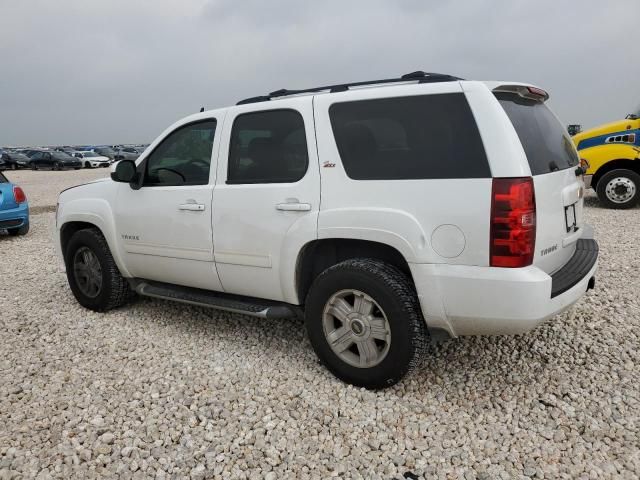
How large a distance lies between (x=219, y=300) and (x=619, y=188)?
8.63m

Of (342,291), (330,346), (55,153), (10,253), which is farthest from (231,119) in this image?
(55,153)

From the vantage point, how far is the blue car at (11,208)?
8.66 metres

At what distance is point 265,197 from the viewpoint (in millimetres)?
3240

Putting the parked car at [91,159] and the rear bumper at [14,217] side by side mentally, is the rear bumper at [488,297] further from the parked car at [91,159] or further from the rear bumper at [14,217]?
the parked car at [91,159]

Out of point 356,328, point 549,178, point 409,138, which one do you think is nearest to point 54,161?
point 356,328

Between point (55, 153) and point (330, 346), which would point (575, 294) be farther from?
point (55, 153)

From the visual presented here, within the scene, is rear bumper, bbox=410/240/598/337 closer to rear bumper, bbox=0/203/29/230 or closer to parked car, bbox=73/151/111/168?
rear bumper, bbox=0/203/29/230

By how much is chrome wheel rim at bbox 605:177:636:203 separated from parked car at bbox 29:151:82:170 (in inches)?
1342

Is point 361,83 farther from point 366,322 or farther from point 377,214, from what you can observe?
point 366,322

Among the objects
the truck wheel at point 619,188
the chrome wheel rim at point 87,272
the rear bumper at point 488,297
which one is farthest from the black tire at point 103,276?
the truck wheel at point 619,188

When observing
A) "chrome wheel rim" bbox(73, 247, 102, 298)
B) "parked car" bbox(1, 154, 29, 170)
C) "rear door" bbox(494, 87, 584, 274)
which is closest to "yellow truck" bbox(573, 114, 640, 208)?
"rear door" bbox(494, 87, 584, 274)

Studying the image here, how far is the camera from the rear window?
2678 mm

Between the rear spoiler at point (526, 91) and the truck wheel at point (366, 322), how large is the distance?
1.22 metres

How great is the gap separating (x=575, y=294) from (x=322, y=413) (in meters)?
1.68
